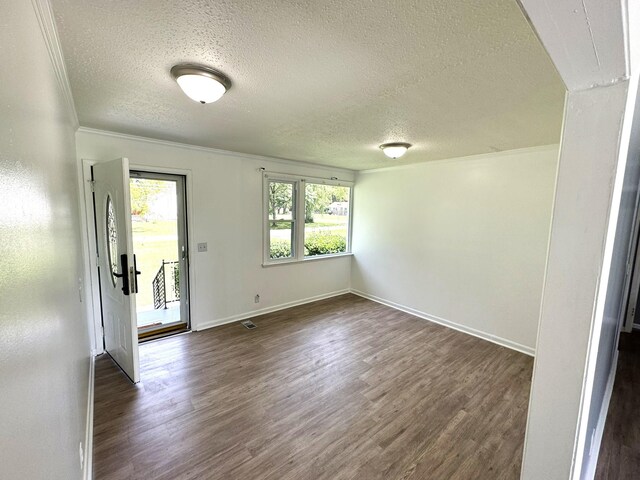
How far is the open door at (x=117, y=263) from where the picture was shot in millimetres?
2479

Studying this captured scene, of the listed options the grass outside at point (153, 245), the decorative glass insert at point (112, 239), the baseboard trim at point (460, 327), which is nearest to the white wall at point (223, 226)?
the grass outside at point (153, 245)

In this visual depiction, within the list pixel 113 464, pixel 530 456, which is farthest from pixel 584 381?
pixel 113 464

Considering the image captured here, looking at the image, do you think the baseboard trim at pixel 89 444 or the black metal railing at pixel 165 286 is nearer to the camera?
the baseboard trim at pixel 89 444

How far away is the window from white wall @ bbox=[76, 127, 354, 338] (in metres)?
0.17

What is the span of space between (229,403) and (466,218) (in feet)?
11.4

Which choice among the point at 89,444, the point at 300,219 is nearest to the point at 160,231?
the point at 300,219

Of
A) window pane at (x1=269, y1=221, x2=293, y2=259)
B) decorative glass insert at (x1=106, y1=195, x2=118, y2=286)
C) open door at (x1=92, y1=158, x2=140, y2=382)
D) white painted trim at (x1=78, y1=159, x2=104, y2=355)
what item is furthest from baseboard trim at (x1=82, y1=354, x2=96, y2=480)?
window pane at (x1=269, y1=221, x2=293, y2=259)

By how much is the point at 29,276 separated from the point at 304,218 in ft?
13.0

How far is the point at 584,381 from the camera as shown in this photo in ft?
3.09

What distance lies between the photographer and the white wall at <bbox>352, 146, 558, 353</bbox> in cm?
320

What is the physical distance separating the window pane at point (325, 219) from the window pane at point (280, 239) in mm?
298

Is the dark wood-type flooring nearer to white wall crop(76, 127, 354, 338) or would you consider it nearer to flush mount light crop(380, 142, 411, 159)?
flush mount light crop(380, 142, 411, 159)

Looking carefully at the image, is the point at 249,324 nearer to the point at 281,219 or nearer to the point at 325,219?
the point at 281,219

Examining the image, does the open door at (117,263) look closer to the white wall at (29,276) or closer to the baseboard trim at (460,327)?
the white wall at (29,276)
